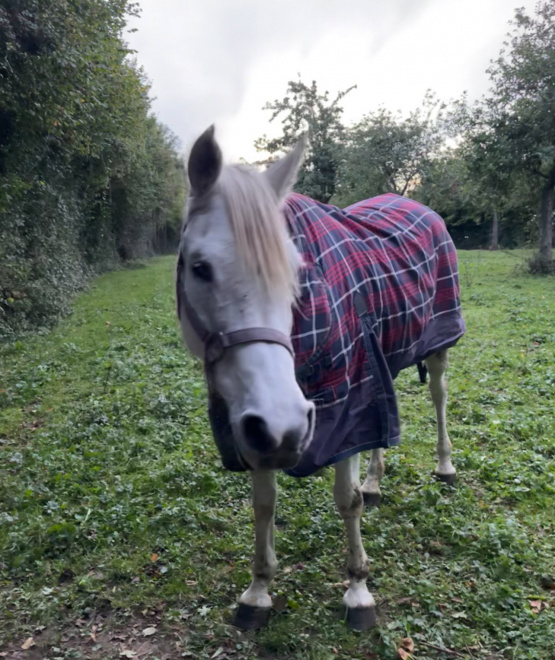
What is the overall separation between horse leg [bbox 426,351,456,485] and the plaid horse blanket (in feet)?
2.62

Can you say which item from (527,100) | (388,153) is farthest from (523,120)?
(388,153)

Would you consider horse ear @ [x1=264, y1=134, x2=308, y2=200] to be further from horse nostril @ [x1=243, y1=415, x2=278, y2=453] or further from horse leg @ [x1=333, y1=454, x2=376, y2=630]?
horse leg @ [x1=333, y1=454, x2=376, y2=630]

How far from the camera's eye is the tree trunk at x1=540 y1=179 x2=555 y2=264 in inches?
610

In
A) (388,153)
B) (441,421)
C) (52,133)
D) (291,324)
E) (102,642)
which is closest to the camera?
(291,324)

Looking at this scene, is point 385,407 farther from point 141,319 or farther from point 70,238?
point 70,238

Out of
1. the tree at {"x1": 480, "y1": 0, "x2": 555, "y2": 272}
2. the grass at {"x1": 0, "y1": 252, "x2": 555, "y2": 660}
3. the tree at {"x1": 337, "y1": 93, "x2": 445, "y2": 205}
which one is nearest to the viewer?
the grass at {"x1": 0, "y1": 252, "x2": 555, "y2": 660}

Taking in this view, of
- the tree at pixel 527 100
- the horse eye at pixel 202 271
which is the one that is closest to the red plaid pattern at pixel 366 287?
the horse eye at pixel 202 271

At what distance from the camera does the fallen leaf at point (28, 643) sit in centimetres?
232

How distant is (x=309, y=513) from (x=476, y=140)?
1480 centimetres

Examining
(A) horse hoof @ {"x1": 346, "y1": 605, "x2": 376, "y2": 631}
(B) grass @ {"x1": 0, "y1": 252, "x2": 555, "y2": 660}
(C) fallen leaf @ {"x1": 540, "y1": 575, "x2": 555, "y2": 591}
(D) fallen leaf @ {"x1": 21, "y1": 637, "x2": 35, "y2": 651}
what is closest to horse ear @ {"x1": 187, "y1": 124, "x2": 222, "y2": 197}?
(B) grass @ {"x1": 0, "y1": 252, "x2": 555, "y2": 660}

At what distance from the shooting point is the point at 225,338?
1.68 metres

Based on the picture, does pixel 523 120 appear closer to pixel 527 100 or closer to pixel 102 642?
pixel 527 100

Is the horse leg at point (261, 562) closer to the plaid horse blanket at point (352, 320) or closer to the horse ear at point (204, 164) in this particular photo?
the plaid horse blanket at point (352, 320)

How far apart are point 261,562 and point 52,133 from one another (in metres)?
8.50
